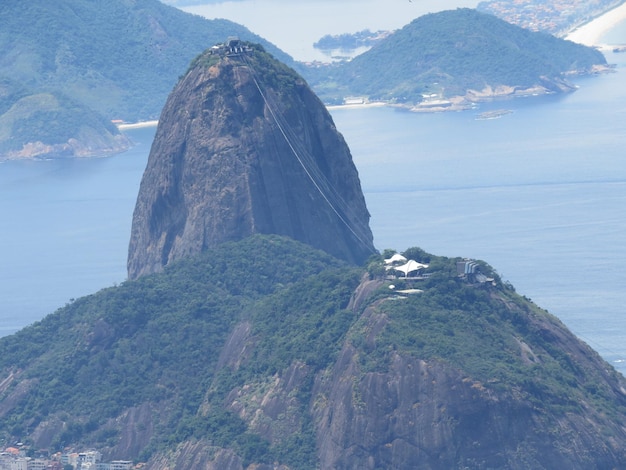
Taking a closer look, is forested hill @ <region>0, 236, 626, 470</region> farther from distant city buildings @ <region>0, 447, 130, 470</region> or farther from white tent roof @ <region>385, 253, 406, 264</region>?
distant city buildings @ <region>0, 447, 130, 470</region>

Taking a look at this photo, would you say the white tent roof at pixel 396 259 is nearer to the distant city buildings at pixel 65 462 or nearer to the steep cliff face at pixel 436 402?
the steep cliff face at pixel 436 402

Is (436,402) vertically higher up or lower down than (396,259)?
lower down

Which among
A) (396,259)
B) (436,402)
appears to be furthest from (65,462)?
(436,402)

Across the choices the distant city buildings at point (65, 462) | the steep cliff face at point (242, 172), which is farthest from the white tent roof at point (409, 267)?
the steep cliff face at point (242, 172)

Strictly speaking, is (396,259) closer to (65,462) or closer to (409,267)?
(409,267)

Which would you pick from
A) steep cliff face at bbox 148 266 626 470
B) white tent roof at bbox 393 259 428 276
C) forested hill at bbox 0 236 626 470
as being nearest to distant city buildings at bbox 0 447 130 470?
forested hill at bbox 0 236 626 470

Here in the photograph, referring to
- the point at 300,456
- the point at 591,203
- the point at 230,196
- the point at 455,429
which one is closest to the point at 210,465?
the point at 300,456

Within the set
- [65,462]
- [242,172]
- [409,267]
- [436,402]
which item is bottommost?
[65,462]
